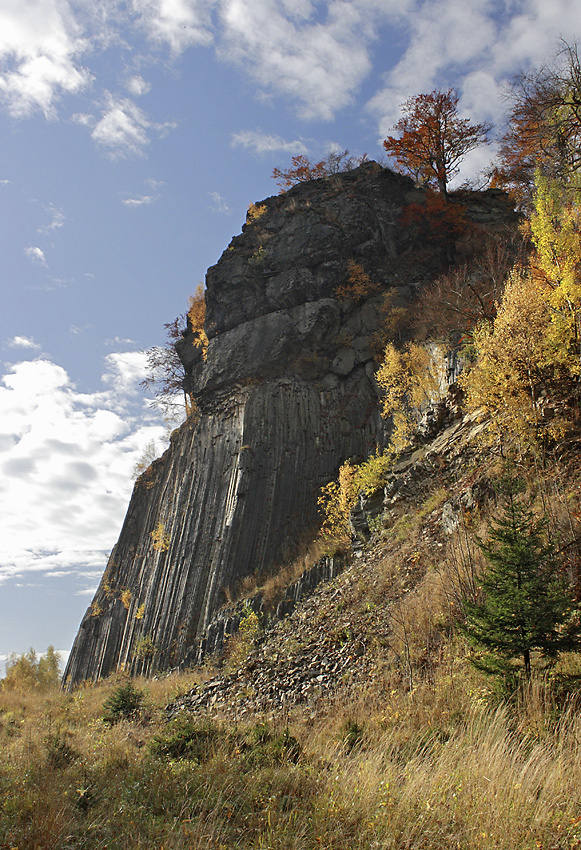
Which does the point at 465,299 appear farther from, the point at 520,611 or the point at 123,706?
the point at 123,706

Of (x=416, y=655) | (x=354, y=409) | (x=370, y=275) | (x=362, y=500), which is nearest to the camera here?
(x=416, y=655)

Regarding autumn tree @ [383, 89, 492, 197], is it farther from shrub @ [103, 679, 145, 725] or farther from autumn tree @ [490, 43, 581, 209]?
shrub @ [103, 679, 145, 725]

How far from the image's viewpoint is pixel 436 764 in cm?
679

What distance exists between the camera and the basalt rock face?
88.6ft

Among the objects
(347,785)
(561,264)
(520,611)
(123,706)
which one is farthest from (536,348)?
(123,706)

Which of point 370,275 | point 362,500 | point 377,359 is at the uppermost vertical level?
point 370,275

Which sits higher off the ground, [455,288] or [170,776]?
[455,288]

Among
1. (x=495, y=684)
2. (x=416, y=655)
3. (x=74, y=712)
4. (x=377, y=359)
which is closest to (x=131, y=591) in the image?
(x=74, y=712)

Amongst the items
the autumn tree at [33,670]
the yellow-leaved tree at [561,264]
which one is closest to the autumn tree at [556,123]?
the yellow-leaved tree at [561,264]

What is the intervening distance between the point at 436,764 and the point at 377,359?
2514 centimetres

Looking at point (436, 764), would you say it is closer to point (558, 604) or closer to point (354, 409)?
point (558, 604)

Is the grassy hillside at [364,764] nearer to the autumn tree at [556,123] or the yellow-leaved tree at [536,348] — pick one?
the yellow-leaved tree at [536,348]

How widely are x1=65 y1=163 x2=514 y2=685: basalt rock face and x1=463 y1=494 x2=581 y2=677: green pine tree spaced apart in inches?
740

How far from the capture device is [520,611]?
7.41 m
